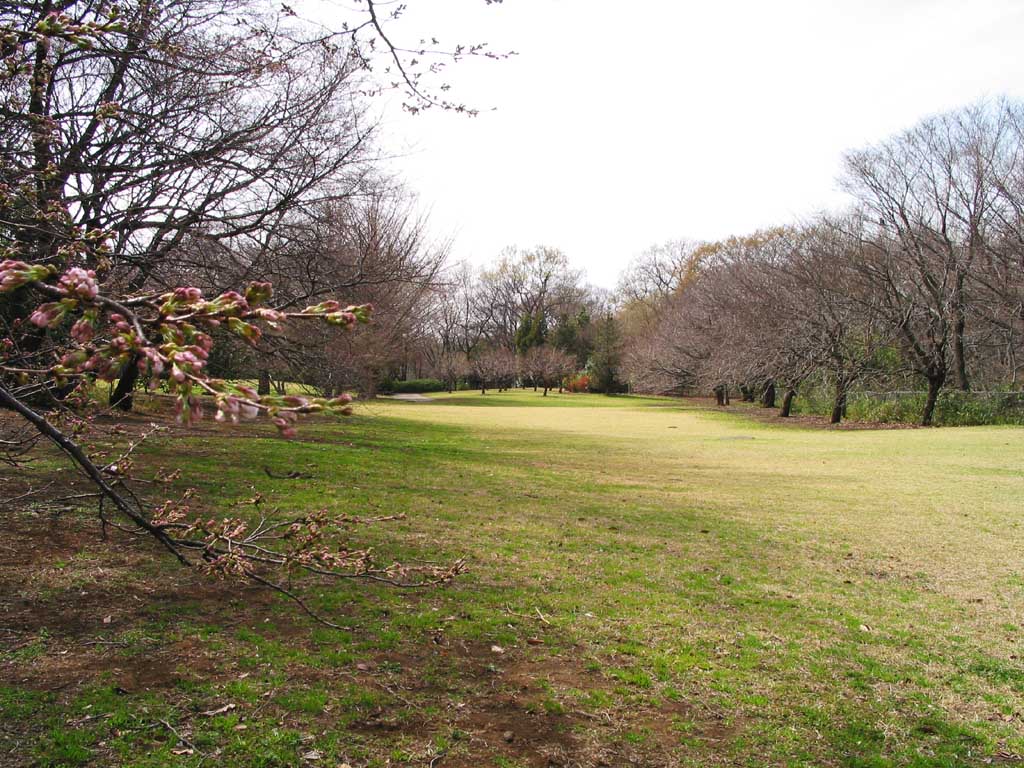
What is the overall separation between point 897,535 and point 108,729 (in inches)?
346

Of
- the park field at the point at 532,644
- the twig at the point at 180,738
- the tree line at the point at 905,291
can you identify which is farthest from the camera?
the tree line at the point at 905,291

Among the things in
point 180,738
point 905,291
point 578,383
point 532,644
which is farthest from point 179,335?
point 578,383

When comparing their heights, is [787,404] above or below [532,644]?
above

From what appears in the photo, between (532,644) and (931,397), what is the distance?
2852 cm

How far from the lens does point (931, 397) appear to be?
2789 cm

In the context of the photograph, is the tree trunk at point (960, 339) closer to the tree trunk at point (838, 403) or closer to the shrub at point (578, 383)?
the tree trunk at point (838, 403)

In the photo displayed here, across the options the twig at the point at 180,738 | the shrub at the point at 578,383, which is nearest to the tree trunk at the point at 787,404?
the shrub at the point at 578,383

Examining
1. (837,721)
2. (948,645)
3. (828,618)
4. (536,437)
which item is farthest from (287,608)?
(536,437)

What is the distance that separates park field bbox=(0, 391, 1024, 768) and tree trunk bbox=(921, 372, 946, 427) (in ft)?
67.4

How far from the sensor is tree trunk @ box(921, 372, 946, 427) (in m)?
27.7

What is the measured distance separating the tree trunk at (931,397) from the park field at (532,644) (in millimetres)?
20535

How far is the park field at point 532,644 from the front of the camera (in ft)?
11.6

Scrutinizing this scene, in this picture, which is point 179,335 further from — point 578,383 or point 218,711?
point 578,383

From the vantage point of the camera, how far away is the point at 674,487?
12516mm
